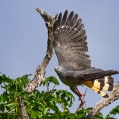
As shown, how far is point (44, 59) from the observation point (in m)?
5.13

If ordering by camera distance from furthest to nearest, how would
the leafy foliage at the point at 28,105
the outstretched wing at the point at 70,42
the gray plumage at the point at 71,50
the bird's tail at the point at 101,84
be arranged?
the outstretched wing at the point at 70,42 < the gray plumage at the point at 71,50 < the bird's tail at the point at 101,84 < the leafy foliage at the point at 28,105

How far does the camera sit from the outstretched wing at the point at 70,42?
672 centimetres

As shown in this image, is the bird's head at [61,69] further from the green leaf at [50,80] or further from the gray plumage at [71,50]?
the green leaf at [50,80]

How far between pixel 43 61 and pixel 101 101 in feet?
3.19

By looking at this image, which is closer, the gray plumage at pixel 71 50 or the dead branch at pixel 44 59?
the dead branch at pixel 44 59

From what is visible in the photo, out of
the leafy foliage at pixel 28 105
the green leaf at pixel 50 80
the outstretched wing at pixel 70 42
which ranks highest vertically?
the outstretched wing at pixel 70 42

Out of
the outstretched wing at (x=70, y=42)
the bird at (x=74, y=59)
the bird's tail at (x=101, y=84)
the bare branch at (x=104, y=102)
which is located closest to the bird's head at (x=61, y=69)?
the bird at (x=74, y=59)

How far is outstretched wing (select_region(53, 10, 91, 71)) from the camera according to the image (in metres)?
6.72

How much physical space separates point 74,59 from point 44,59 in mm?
1749

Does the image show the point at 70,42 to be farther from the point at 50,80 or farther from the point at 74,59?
the point at 50,80

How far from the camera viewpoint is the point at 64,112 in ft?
14.2

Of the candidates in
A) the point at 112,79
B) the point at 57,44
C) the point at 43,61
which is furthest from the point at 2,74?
the point at 57,44

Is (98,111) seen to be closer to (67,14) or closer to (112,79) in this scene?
(112,79)

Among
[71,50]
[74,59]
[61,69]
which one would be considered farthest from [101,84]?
[71,50]
